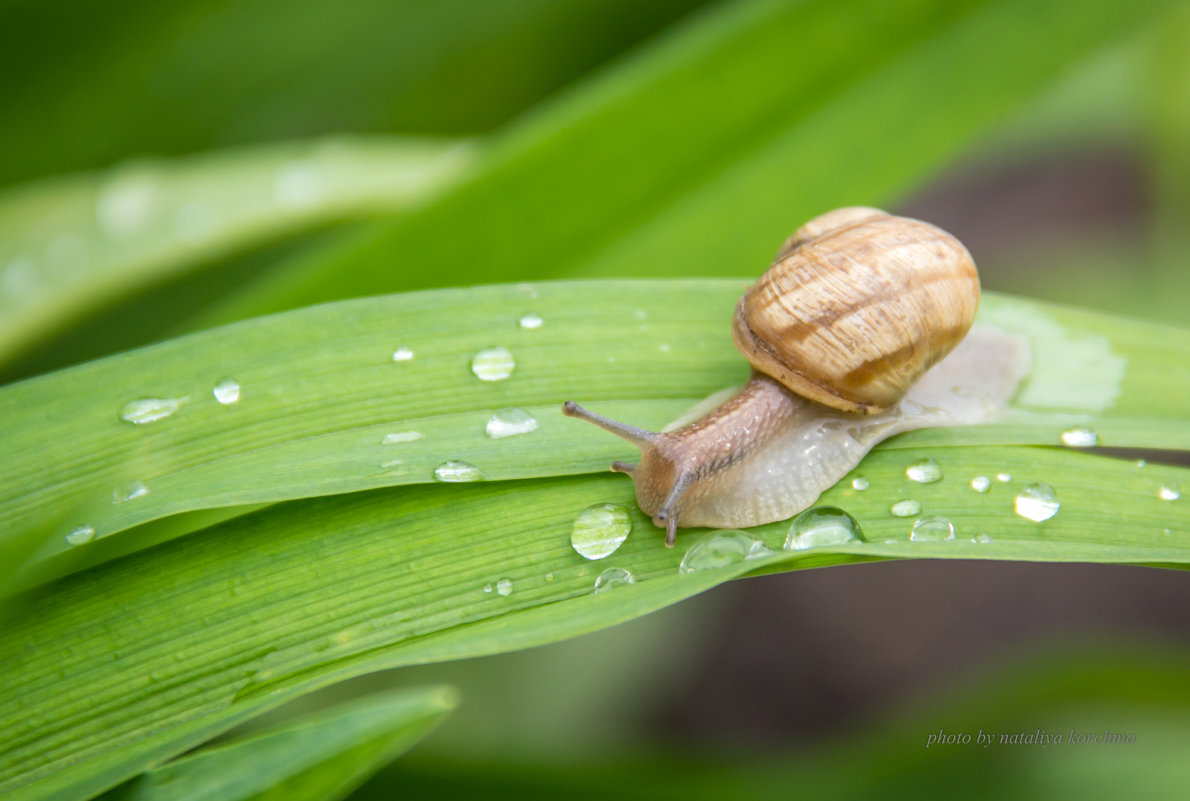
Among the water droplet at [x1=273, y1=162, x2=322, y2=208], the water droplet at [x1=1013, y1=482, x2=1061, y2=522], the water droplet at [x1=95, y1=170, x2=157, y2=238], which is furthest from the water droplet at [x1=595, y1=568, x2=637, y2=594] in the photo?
the water droplet at [x1=95, y1=170, x2=157, y2=238]

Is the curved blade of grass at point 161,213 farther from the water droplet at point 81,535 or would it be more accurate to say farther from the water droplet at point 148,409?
the water droplet at point 81,535

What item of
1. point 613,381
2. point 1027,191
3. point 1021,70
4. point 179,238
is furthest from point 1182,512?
point 1027,191

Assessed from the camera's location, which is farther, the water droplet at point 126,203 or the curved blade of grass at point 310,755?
the water droplet at point 126,203

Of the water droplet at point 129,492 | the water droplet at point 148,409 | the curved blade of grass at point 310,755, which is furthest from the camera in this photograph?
the water droplet at point 148,409

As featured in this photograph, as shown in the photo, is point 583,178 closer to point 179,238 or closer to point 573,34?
point 179,238

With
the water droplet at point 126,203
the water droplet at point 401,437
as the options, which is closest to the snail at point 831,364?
the water droplet at point 401,437

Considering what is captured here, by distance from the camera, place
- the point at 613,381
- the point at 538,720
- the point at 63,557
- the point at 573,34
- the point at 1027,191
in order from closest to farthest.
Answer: the point at 63,557, the point at 613,381, the point at 538,720, the point at 573,34, the point at 1027,191
